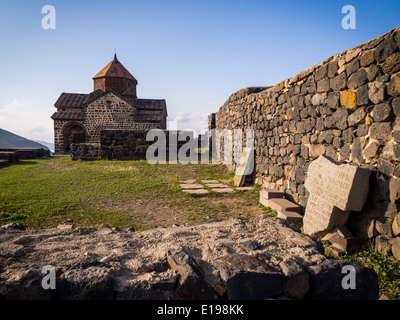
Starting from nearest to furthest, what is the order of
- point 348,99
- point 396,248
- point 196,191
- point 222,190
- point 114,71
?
point 396,248 < point 348,99 < point 196,191 < point 222,190 < point 114,71

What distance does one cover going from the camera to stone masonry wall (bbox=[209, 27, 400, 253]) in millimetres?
2863

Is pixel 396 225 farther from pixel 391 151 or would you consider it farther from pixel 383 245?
pixel 391 151

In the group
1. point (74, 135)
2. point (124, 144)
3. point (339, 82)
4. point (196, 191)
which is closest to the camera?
point (339, 82)

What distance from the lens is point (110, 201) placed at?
575 cm

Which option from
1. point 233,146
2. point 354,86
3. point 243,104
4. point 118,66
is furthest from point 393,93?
point 118,66

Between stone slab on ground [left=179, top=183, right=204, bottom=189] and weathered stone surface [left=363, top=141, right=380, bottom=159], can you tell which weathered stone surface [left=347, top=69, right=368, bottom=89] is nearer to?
weathered stone surface [left=363, top=141, right=380, bottom=159]

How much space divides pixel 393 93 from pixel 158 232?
3.00m

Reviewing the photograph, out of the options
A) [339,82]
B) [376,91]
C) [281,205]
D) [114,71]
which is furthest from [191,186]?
[114,71]

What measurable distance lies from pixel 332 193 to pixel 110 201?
175 inches

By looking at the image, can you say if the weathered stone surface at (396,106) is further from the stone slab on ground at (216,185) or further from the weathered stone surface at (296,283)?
the stone slab on ground at (216,185)

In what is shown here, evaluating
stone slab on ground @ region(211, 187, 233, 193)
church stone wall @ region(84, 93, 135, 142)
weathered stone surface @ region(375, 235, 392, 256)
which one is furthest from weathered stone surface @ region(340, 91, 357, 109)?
church stone wall @ region(84, 93, 135, 142)

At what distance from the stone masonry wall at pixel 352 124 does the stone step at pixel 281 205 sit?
8.8 inches

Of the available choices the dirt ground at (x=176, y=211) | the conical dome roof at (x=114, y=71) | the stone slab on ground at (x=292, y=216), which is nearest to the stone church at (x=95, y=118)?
the conical dome roof at (x=114, y=71)

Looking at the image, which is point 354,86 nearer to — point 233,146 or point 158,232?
point 158,232
